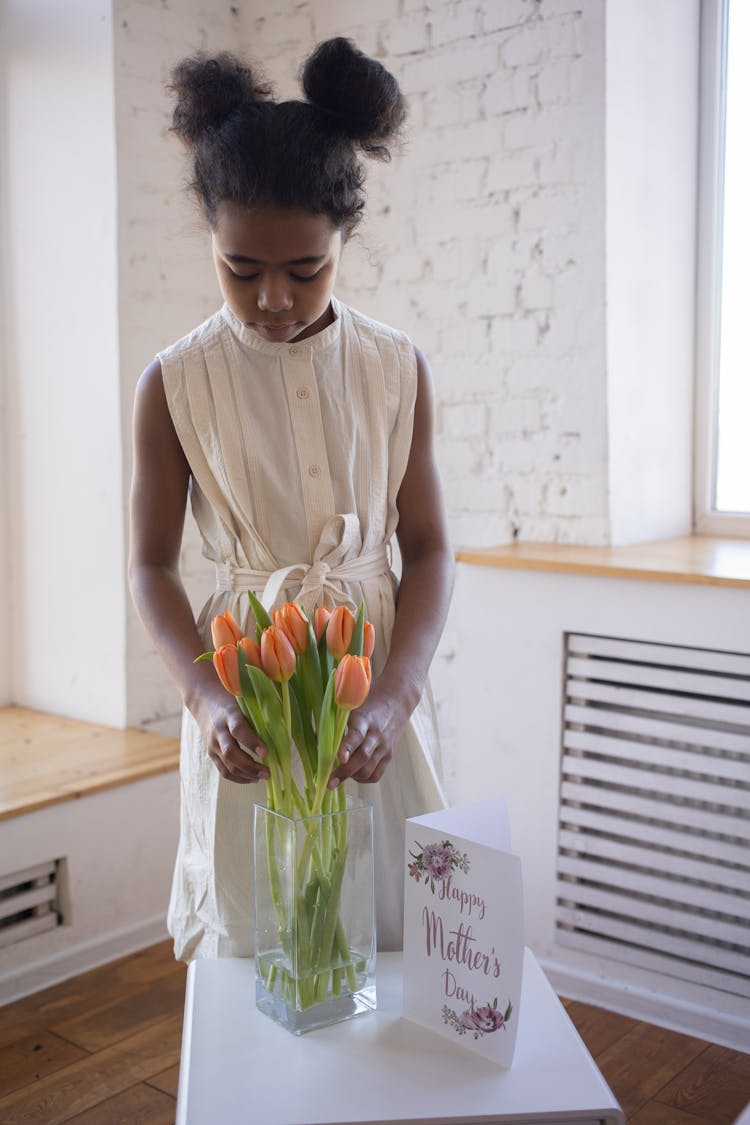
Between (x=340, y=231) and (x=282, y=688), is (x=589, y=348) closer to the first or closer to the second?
(x=340, y=231)

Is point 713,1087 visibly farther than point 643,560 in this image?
No

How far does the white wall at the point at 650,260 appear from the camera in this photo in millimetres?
2537

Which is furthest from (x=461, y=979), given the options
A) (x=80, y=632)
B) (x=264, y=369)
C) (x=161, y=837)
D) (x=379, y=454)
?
(x=80, y=632)

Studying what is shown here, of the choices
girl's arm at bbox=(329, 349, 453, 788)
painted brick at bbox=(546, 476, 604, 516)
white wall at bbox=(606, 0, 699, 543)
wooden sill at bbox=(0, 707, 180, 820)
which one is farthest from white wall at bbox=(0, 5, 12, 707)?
girl's arm at bbox=(329, 349, 453, 788)

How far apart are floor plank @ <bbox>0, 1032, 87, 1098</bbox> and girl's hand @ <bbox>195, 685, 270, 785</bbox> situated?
1310 millimetres

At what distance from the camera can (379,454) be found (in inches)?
53.5

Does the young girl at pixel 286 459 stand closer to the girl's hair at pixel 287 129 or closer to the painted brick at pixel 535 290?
the girl's hair at pixel 287 129

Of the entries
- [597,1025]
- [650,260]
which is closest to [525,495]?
[650,260]

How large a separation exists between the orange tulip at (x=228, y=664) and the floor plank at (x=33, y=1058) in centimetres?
142

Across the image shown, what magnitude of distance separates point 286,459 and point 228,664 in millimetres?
362

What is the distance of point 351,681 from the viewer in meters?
1.02

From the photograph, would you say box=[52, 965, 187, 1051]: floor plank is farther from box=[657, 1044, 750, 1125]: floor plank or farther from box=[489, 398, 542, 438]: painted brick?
box=[489, 398, 542, 438]: painted brick

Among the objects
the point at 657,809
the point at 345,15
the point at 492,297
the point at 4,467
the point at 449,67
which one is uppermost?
the point at 345,15

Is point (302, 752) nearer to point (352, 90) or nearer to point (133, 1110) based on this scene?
point (352, 90)
